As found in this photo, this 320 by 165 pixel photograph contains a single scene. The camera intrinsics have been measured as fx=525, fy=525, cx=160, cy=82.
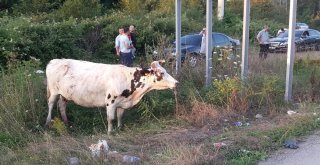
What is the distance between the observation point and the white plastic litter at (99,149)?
7597mm

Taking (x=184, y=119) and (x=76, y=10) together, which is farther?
(x=76, y=10)

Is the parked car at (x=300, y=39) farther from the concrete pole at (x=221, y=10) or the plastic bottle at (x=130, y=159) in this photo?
the plastic bottle at (x=130, y=159)

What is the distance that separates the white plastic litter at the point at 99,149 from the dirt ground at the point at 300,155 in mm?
2278

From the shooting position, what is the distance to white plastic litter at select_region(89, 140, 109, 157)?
24.9ft

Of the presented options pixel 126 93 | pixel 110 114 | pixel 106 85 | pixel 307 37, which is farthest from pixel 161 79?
pixel 307 37

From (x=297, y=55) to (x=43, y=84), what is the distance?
32.3ft

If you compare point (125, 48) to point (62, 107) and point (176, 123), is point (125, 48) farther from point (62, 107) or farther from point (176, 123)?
point (176, 123)

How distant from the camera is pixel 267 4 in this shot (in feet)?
173

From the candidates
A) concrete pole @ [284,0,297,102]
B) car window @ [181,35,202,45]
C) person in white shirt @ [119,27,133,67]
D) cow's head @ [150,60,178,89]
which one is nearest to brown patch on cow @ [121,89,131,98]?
cow's head @ [150,60,178,89]

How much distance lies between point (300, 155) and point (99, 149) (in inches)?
122

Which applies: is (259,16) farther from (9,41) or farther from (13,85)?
(13,85)

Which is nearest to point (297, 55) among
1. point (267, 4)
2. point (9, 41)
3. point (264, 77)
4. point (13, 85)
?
point (264, 77)

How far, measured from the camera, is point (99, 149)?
7699 millimetres

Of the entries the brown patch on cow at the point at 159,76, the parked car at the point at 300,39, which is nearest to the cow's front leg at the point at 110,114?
the brown patch on cow at the point at 159,76
